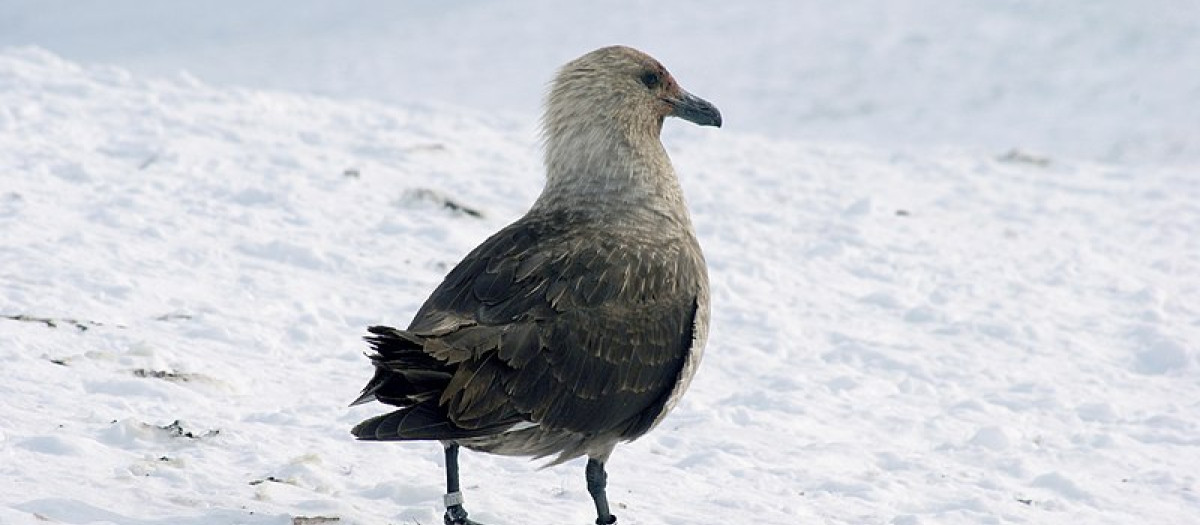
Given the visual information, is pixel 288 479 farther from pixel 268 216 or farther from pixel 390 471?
pixel 268 216

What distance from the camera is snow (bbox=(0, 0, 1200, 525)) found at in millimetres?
5645

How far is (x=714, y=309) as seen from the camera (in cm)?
888

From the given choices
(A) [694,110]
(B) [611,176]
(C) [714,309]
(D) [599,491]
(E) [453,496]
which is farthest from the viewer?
(C) [714,309]

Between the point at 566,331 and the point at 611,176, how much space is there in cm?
98

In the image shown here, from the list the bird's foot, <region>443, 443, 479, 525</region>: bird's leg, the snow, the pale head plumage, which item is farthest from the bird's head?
the bird's foot

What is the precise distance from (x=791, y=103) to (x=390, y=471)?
1556cm

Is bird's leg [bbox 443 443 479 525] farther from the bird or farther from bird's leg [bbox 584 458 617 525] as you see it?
bird's leg [bbox 584 458 617 525]

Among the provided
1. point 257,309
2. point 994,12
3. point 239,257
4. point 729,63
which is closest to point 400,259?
point 239,257

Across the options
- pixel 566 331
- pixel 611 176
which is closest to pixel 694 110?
pixel 611 176

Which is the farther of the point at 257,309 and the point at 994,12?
the point at 994,12

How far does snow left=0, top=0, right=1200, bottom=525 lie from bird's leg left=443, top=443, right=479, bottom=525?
20cm

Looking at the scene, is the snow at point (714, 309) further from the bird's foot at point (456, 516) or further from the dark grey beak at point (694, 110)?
the dark grey beak at point (694, 110)

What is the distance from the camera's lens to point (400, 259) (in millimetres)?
9062

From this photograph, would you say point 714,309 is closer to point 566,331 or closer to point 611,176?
point 611,176
